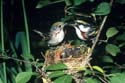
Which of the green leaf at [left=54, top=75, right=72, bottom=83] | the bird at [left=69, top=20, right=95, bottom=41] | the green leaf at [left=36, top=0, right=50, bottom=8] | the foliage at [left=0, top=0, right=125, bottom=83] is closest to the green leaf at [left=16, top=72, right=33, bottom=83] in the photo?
the foliage at [left=0, top=0, right=125, bottom=83]

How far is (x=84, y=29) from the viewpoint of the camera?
133 centimetres

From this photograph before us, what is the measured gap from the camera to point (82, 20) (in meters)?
1.33

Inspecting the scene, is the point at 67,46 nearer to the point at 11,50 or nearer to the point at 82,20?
the point at 82,20

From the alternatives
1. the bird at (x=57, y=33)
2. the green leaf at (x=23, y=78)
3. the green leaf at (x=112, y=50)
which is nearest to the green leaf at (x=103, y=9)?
the green leaf at (x=112, y=50)

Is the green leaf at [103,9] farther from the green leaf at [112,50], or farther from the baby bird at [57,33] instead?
the baby bird at [57,33]

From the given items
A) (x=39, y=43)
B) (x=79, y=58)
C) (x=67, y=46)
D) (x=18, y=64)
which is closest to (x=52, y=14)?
(x=39, y=43)

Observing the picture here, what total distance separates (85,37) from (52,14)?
42 cm

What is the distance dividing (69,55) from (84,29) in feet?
0.44

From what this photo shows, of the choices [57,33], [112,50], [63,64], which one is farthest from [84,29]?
[63,64]

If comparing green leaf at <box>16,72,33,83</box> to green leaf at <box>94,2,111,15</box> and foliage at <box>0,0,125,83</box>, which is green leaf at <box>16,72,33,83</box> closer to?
foliage at <box>0,0,125,83</box>

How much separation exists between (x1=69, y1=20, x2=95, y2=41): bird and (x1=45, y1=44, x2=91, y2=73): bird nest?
1.8 inches

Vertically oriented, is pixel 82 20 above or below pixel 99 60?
above

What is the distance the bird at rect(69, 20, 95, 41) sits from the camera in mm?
1287

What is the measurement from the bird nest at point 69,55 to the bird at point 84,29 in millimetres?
46
